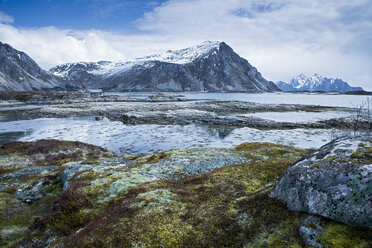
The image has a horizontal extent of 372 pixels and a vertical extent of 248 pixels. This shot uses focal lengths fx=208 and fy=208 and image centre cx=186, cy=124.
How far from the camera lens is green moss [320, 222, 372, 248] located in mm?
4457

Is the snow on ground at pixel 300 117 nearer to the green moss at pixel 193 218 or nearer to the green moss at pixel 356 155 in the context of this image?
the green moss at pixel 193 218

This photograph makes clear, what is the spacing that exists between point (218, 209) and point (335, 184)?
3541 mm

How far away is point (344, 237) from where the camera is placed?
4.68 m

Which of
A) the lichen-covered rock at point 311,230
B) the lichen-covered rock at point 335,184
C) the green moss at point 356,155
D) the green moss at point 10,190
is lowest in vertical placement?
the green moss at point 10,190

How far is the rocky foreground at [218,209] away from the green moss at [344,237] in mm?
18

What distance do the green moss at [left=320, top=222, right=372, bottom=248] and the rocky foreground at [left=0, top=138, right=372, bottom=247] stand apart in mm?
18

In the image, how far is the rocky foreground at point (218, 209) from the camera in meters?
5.09

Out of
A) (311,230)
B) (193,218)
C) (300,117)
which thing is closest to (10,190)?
(193,218)

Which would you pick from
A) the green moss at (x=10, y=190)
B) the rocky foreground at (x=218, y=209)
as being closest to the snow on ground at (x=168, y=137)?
the green moss at (x=10, y=190)

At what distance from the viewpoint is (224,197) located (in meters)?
8.23

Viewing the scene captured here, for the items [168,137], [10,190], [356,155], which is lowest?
[168,137]

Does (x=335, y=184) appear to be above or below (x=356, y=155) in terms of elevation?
below

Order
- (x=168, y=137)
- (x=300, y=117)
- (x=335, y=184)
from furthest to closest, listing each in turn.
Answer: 1. (x=300, y=117)
2. (x=168, y=137)
3. (x=335, y=184)

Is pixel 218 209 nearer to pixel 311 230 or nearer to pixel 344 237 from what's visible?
pixel 311 230
